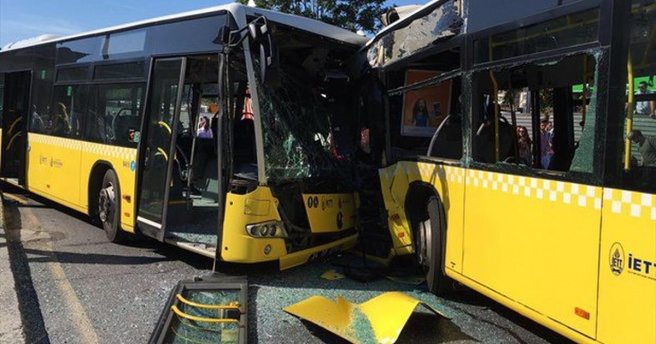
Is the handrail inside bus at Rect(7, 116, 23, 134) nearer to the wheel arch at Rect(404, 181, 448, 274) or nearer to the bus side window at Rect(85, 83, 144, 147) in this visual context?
the bus side window at Rect(85, 83, 144, 147)

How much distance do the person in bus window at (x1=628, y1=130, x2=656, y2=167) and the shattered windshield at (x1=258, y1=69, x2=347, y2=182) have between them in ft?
10.8

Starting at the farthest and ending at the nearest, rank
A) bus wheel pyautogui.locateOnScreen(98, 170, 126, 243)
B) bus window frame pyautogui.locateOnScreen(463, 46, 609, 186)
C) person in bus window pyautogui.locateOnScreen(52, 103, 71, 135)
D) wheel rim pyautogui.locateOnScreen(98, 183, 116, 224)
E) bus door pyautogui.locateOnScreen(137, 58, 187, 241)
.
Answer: person in bus window pyautogui.locateOnScreen(52, 103, 71, 135)
wheel rim pyautogui.locateOnScreen(98, 183, 116, 224)
bus wheel pyautogui.locateOnScreen(98, 170, 126, 243)
bus door pyautogui.locateOnScreen(137, 58, 187, 241)
bus window frame pyautogui.locateOnScreen(463, 46, 609, 186)

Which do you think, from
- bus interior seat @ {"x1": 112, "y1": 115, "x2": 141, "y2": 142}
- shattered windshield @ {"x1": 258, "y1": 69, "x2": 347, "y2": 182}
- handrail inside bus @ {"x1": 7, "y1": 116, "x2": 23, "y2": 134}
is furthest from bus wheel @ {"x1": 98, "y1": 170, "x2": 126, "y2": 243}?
handrail inside bus @ {"x1": 7, "y1": 116, "x2": 23, "y2": 134}

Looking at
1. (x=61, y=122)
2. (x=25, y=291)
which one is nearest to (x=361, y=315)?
(x=25, y=291)

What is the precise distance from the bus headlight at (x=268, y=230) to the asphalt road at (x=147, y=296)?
0.52 meters

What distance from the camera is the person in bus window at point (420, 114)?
627 centimetres

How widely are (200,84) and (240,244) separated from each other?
333 cm

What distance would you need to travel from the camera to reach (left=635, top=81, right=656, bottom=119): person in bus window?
10.6 feet

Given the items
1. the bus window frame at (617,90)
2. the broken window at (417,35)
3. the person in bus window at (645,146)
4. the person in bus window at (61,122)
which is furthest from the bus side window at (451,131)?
the person in bus window at (61,122)

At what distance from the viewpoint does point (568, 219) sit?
365 cm

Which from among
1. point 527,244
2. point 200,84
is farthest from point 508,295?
point 200,84

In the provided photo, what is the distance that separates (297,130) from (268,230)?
1185mm

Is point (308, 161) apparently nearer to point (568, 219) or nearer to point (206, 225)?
point (206, 225)

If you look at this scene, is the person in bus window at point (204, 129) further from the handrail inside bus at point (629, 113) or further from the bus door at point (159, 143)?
the handrail inside bus at point (629, 113)
